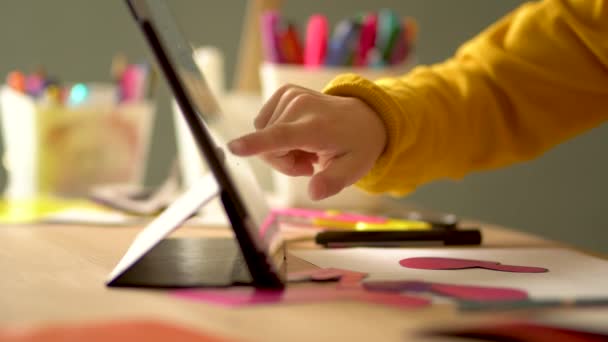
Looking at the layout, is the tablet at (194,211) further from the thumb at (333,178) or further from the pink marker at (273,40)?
the pink marker at (273,40)

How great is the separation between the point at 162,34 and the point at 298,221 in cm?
39

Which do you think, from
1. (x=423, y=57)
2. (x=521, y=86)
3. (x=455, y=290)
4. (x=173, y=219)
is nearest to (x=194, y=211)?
(x=173, y=219)

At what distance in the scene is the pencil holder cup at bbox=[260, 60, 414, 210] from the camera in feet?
2.90

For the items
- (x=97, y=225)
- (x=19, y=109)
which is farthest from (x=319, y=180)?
(x=19, y=109)

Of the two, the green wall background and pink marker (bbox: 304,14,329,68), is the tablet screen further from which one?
the green wall background

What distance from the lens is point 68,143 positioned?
97 centimetres

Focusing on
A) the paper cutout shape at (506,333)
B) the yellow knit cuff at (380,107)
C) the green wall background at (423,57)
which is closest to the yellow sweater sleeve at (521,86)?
the yellow knit cuff at (380,107)

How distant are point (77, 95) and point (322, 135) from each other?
1.86 feet

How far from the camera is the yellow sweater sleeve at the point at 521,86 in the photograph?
717 millimetres

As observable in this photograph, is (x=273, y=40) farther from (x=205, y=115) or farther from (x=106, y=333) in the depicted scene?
(x=106, y=333)

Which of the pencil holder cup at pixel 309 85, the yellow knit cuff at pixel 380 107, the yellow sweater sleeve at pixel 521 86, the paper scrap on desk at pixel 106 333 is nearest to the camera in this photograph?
the paper scrap on desk at pixel 106 333

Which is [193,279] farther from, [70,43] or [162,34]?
[70,43]

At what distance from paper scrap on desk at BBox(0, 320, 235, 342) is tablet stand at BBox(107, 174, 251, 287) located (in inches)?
3.2

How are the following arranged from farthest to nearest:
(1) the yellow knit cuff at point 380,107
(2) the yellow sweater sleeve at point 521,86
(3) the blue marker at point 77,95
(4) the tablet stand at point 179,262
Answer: (3) the blue marker at point 77,95 < (2) the yellow sweater sleeve at point 521,86 < (1) the yellow knit cuff at point 380,107 < (4) the tablet stand at point 179,262
